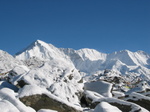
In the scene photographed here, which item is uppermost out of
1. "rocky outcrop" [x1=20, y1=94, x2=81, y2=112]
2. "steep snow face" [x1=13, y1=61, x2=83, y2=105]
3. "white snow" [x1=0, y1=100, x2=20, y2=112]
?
"steep snow face" [x1=13, y1=61, x2=83, y2=105]

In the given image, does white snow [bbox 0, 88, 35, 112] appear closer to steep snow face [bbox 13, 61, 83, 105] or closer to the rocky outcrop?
the rocky outcrop

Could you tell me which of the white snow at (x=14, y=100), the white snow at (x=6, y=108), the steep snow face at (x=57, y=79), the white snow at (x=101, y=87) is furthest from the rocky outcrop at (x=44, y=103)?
the white snow at (x=101, y=87)

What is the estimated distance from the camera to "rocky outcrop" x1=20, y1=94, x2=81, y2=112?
53.7ft

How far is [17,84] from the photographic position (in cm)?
2205

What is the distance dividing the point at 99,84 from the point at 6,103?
49.4 feet

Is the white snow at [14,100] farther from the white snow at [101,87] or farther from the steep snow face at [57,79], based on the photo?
the white snow at [101,87]

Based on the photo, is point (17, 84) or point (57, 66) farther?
point (57, 66)

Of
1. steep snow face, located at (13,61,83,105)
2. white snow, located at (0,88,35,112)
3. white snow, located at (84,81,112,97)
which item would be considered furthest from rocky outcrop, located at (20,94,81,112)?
white snow, located at (84,81,112,97)

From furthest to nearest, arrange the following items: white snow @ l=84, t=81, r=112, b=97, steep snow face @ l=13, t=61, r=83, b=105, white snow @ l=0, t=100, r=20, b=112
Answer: white snow @ l=84, t=81, r=112, b=97
steep snow face @ l=13, t=61, r=83, b=105
white snow @ l=0, t=100, r=20, b=112

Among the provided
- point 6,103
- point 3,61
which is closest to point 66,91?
point 6,103

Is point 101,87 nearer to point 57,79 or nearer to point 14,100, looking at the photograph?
point 57,79

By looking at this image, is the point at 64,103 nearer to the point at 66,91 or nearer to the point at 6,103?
the point at 66,91

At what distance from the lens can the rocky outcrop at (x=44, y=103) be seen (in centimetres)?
1638

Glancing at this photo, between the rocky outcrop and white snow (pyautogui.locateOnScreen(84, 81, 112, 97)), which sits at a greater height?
white snow (pyautogui.locateOnScreen(84, 81, 112, 97))
